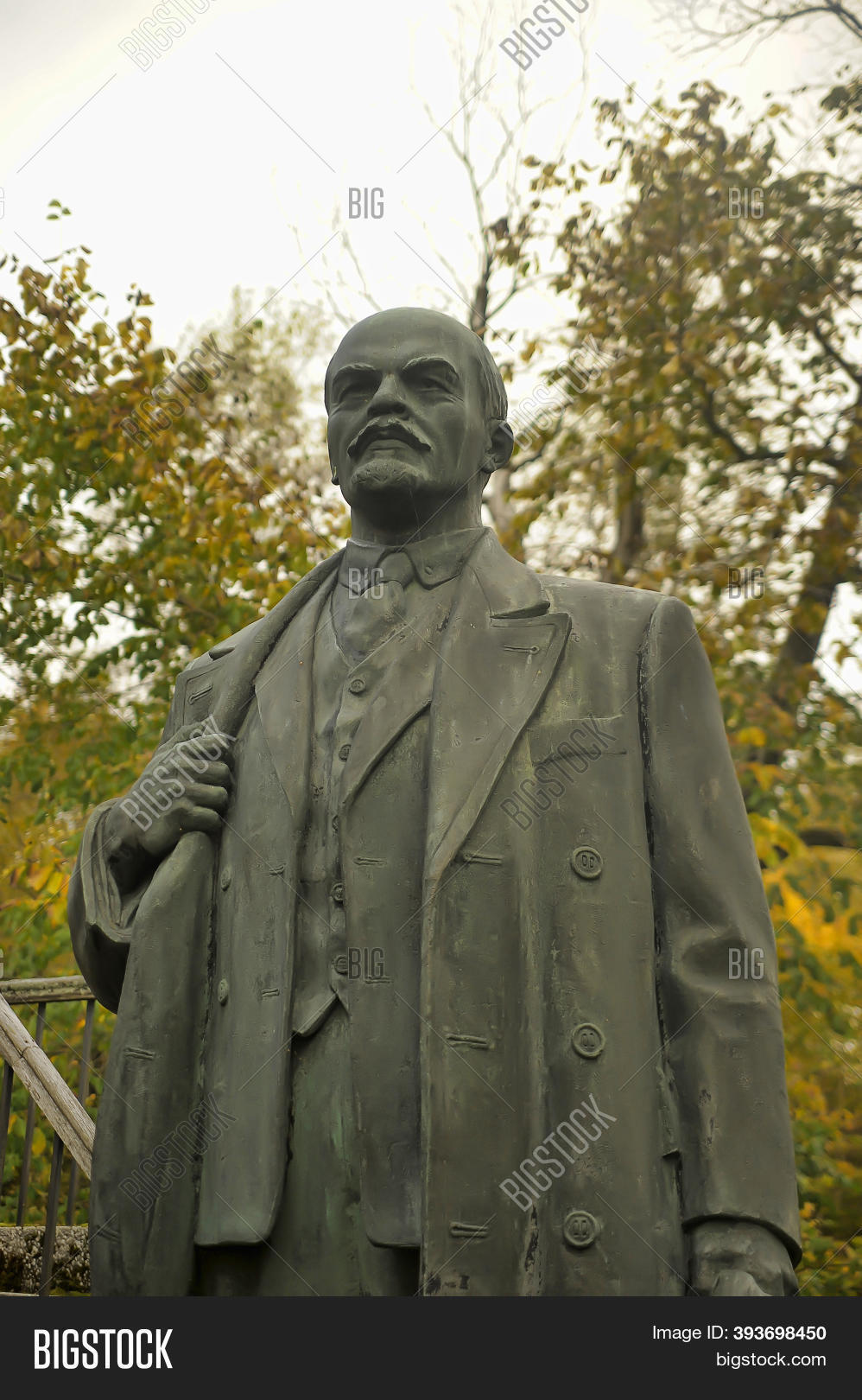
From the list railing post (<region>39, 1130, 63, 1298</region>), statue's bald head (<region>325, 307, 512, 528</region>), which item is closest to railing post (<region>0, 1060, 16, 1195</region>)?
railing post (<region>39, 1130, 63, 1298</region>)

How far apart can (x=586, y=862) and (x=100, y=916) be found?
4.02 feet

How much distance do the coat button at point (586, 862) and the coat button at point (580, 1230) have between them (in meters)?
0.72

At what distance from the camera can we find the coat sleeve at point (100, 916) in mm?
3875

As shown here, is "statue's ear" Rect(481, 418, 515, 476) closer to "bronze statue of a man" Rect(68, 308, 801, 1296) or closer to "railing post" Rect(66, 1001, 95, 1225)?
"bronze statue of a man" Rect(68, 308, 801, 1296)

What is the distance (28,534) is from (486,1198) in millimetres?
7722

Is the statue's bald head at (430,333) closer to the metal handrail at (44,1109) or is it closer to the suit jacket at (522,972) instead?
the suit jacket at (522,972)

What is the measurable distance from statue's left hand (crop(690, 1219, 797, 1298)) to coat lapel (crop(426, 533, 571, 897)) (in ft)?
2.99

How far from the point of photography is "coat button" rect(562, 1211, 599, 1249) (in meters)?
3.20

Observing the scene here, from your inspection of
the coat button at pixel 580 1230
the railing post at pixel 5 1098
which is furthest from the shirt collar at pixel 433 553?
the railing post at pixel 5 1098

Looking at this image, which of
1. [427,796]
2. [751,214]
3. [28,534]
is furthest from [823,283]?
[427,796]

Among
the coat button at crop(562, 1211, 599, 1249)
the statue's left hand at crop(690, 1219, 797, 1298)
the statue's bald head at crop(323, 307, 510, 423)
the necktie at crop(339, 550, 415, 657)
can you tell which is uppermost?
the statue's bald head at crop(323, 307, 510, 423)

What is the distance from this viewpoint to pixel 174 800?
3.87 m

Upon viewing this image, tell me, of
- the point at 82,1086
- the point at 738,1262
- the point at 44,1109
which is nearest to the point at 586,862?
the point at 738,1262

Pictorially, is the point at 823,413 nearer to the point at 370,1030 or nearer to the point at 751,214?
the point at 751,214
